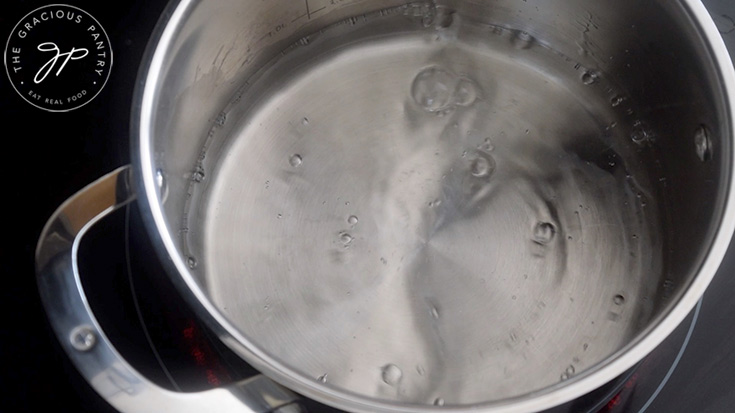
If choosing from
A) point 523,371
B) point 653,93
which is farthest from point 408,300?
point 653,93

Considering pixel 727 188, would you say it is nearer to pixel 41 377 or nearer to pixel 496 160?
pixel 496 160

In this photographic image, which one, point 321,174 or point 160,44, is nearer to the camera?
point 160,44

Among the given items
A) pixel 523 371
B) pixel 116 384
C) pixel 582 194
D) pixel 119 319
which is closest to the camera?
pixel 116 384

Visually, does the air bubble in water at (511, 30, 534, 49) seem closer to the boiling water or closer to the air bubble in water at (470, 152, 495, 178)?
the boiling water

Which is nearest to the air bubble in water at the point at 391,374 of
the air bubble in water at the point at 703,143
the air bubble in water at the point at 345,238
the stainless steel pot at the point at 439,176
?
the stainless steel pot at the point at 439,176

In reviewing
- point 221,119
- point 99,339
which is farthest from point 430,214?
point 99,339

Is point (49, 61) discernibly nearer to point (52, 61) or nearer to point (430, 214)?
point (52, 61)

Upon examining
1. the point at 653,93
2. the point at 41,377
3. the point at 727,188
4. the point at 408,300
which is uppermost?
the point at 653,93
